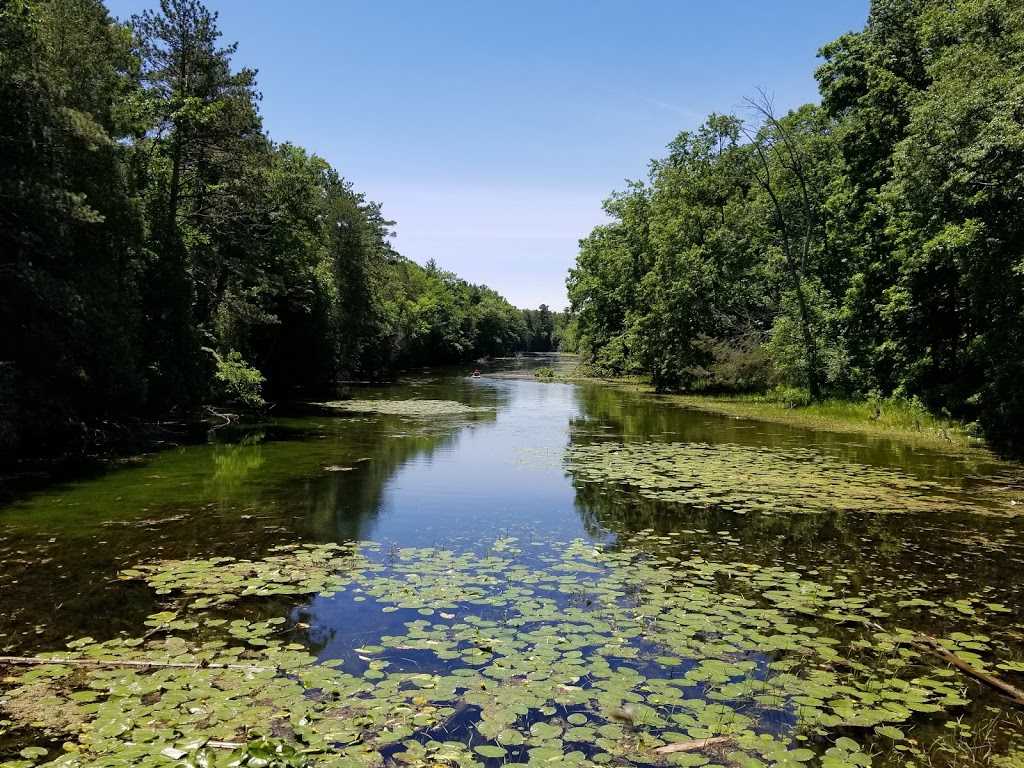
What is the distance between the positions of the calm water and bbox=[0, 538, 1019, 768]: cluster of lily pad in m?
0.58

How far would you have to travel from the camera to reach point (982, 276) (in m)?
14.7

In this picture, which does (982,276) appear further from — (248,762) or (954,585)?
(248,762)

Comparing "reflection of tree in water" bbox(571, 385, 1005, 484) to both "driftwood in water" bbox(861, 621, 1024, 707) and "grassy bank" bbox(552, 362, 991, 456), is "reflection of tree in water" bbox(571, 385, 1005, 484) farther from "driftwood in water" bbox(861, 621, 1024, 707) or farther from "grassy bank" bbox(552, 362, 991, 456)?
"driftwood in water" bbox(861, 621, 1024, 707)

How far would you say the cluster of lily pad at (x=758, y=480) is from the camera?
1077 cm

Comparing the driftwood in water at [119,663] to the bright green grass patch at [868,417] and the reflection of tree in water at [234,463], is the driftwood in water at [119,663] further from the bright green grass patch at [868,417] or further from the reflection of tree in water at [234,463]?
the bright green grass patch at [868,417]

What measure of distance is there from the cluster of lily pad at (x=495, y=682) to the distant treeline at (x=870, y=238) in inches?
472

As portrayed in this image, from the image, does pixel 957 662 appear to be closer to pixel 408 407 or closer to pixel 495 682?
pixel 495 682

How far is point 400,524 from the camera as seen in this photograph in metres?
9.90

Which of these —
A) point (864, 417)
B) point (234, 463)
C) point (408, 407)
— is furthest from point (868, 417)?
point (234, 463)

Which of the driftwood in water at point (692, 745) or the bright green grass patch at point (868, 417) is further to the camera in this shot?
the bright green grass patch at point (868, 417)

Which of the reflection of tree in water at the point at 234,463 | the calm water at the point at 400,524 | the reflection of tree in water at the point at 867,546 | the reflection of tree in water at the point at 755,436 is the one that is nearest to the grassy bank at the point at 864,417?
the reflection of tree in water at the point at 755,436

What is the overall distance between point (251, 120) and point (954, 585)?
1109 inches

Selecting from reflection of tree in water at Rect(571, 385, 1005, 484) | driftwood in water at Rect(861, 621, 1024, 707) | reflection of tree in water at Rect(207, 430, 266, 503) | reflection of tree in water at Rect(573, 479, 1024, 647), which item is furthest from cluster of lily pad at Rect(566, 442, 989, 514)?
reflection of tree in water at Rect(207, 430, 266, 503)

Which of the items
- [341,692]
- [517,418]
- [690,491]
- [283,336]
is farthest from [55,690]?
[283,336]
